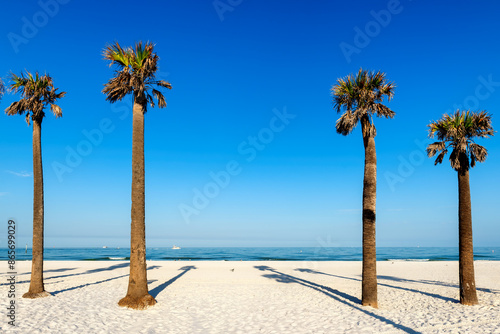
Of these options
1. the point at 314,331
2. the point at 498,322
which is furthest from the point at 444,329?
the point at 314,331

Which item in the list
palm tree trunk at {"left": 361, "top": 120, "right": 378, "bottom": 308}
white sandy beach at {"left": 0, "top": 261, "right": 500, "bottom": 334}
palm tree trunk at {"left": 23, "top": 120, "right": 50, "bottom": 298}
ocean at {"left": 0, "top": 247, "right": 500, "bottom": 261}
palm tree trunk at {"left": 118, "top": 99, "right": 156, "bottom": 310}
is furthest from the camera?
ocean at {"left": 0, "top": 247, "right": 500, "bottom": 261}

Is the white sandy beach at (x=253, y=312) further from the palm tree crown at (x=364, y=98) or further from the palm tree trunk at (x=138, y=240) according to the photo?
the palm tree crown at (x=364, y=98)

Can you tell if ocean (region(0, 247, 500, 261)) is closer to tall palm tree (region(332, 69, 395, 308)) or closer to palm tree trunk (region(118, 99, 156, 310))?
palm tree trunk (region(118, 99, 156, 310))

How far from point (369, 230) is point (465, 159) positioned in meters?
6.18

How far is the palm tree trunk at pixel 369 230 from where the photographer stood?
14.6 m

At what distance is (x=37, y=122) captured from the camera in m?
16.2

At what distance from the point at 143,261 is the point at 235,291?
713 centimetres

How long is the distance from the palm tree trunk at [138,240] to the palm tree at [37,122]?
189 inches

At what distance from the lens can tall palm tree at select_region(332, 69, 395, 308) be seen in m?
14.7

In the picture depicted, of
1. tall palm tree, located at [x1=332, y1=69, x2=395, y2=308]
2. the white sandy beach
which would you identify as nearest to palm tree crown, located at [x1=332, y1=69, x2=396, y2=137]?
tall palm tree, located at [x1=332, y1=69, x2=395, y2=308]

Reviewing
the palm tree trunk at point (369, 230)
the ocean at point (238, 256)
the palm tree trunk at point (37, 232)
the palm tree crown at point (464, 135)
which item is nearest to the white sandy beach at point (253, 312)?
the palm tree trunk at point (369, 230)

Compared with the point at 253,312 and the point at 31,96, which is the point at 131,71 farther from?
the point at 253,312

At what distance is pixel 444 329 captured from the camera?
1111 cm

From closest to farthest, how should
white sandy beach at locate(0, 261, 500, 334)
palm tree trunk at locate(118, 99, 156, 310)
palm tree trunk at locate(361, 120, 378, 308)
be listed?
white sandy beach at locate(0, 261, 500, 334) → palm tree trunk at locate(118, 99, 156, 310) → palm tree trunk at locate(361, 120, 378, 308)
